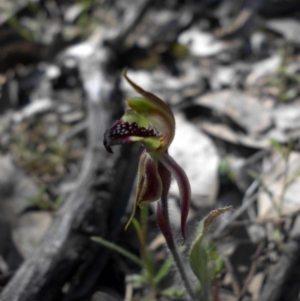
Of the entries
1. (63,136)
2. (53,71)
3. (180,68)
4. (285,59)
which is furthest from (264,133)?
(53,71)

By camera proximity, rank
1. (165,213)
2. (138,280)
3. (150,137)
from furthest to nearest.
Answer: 1. (138,280)
2. (165,213)
3. (150,137)

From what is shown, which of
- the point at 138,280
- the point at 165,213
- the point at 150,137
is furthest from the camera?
the point at 138,280

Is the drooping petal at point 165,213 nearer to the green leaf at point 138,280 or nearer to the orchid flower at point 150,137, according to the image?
the orchid flower at point 150,137

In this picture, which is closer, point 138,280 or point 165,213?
point 165,213

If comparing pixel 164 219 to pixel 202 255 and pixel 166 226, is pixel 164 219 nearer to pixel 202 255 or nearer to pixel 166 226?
pixel 166 226

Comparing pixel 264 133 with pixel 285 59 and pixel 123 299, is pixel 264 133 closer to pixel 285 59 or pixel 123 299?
pixel 285 59

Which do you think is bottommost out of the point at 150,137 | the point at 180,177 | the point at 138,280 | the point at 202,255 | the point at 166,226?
the point at 138,280

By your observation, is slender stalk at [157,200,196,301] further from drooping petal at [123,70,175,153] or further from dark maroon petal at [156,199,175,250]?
drooping petal at [123,70,175,153]

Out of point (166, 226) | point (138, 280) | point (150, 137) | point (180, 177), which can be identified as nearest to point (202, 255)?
point (166, 226)
